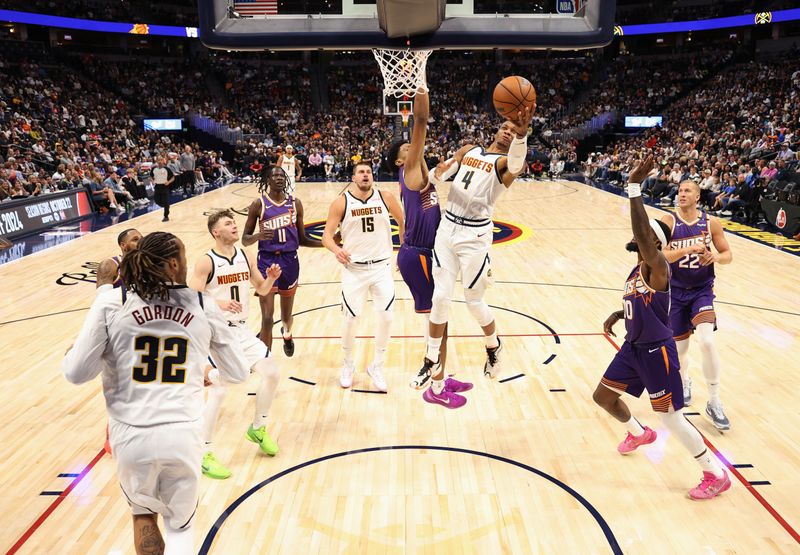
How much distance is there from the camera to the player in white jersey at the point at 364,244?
569 centimetres

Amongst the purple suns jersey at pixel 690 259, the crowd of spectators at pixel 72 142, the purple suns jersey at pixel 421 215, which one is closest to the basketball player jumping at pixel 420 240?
the purple suns jersey at pixel 421 215

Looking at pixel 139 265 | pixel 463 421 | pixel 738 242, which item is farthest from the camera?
pixel 738 242

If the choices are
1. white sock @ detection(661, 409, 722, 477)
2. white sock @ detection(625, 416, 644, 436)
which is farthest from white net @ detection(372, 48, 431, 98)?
white sock @ detection(661, 409, 722, 477)

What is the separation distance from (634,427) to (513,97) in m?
2.50

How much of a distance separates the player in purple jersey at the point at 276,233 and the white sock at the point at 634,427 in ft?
10.5

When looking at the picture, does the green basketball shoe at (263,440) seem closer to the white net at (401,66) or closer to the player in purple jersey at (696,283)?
the player in purple jersey at (696,283)

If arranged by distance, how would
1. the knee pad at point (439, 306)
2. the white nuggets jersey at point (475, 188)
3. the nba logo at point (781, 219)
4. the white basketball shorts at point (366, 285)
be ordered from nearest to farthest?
the white nuggets jersey at point (475, 188) → the knee pad at point (439, 306) → the white basketball shorts at point (366, 285) → the nba logo at point (781, 219)

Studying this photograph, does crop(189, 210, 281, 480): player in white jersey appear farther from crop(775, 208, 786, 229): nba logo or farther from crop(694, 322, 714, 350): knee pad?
crop(775, 208, 786, 229): nba logo

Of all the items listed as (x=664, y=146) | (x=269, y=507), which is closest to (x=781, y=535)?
(x=269, y=507)

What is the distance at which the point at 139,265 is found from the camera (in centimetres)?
269

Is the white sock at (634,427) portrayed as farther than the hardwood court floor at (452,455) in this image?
Yes

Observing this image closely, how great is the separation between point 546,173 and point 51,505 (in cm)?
2653

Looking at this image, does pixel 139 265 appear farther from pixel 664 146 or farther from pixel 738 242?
pixel 664 146

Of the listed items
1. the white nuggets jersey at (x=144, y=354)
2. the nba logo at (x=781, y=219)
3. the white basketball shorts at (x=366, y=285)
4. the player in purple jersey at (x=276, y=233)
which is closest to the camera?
the white nuggets jersey at (x=144, y=354)
